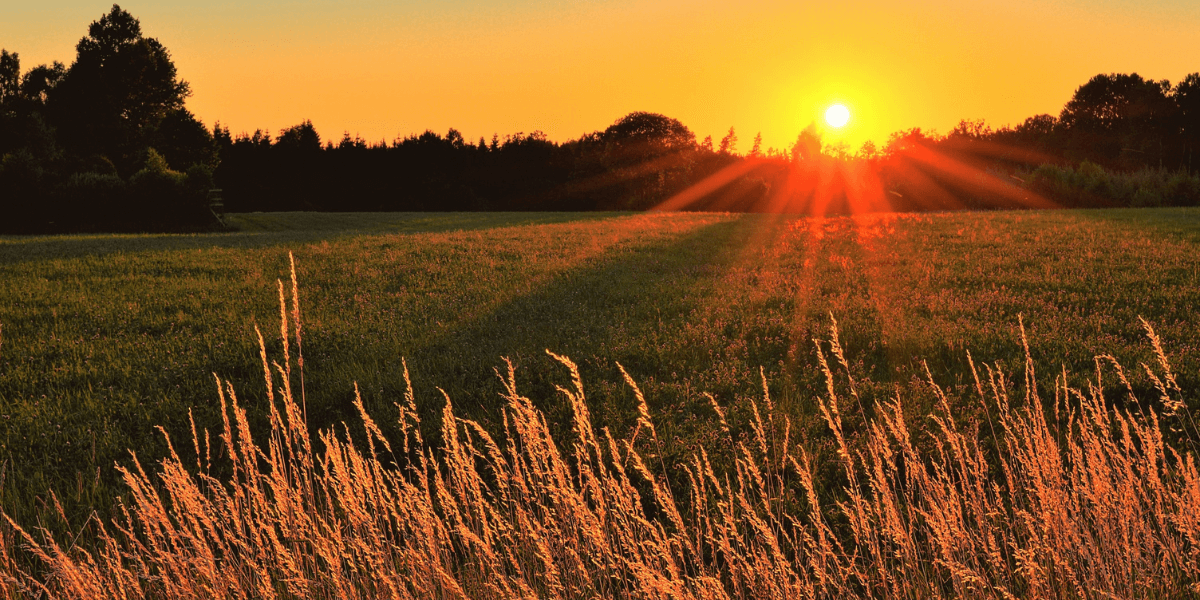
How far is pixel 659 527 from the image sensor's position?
4047 mm

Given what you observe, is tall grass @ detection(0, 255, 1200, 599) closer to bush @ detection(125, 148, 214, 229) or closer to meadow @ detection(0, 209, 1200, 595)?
meadow @ detection(0, 209, 1200, 595)

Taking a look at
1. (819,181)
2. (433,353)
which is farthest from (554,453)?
(819,181)

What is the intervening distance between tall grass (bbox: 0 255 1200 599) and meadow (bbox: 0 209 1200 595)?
32 cm

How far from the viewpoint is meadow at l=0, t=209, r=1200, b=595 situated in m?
5.64

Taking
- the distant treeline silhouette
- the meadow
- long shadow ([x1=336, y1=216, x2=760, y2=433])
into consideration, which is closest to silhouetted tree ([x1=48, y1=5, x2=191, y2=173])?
the distant treeline silhouette

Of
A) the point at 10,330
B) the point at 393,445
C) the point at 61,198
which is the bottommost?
the point at 393,445

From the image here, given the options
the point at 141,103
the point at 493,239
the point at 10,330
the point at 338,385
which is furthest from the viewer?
the point at 141,103

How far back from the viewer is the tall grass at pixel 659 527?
317cm

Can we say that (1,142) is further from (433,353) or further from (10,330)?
(433,353)

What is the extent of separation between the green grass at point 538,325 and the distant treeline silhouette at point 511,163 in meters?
18.0

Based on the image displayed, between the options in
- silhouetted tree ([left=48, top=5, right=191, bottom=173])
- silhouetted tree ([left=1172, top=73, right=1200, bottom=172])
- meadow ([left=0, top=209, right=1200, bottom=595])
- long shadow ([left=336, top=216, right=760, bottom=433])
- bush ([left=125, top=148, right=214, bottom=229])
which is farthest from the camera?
silhouetted tree ([left=1172, top=73, right=1200, bottom=172])

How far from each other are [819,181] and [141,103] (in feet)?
151

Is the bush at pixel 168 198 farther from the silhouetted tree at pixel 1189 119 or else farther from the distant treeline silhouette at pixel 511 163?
the silhouetted tree at pixel 1189 119

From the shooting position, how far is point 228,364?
7320mm
